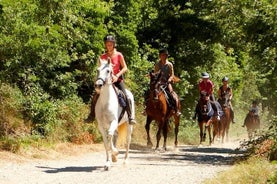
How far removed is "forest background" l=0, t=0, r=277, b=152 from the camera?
1555cm

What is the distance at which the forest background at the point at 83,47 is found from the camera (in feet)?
51.0

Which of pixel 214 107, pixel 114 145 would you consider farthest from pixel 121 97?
pixel 214 107

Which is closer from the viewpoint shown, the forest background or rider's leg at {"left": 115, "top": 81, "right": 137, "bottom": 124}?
rider's leg at {"left": 115, "top": 81, "right": 137, "bottom": 124}

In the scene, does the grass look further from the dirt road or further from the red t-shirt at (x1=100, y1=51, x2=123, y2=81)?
the red t-shirt at (x1=100, y1=51, x2=123, y2=81)

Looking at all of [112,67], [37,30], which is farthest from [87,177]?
[37,30]

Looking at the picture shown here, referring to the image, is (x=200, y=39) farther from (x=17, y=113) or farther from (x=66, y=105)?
(x=17, y=113)

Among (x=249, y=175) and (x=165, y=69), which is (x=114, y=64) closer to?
(x=249, y=175)

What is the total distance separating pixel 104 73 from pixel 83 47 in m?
9.95

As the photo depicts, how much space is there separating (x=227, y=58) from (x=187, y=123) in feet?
15.0

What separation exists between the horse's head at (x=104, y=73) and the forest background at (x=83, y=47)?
3.68m

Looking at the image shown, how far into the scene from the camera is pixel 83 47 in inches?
853

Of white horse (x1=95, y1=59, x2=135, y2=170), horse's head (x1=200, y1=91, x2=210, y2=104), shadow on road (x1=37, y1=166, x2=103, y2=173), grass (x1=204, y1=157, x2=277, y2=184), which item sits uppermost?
horse's head (x1=200, y1=91, x2=210, y2=104)

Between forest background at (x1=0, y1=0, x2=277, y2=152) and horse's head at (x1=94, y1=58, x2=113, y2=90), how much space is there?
3.68 metres

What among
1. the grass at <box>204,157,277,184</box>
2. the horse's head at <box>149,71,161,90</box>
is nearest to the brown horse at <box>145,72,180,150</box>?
the horse's head at <box>149,71,161,90</box>
